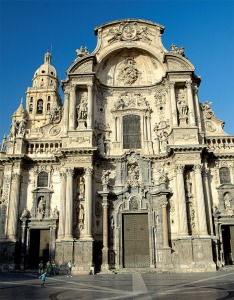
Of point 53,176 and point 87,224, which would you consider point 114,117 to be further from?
point 87,224

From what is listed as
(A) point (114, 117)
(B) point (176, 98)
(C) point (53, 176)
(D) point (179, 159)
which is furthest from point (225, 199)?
(C) point (53, 176)

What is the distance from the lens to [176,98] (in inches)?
1042

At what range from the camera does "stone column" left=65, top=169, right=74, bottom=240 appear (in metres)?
Result: 22.2

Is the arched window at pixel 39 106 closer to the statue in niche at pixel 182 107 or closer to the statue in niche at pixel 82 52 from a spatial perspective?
the statue in niche at pixel 82 52

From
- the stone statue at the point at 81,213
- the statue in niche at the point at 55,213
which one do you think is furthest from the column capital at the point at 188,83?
the statue in niche at the point at 55,213

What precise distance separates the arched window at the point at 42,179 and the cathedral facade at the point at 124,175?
81 millimetres

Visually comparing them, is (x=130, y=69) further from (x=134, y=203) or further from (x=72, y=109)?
(x=134, y=203)

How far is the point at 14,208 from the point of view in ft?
77.4

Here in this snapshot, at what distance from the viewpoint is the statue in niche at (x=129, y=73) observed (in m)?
28.7

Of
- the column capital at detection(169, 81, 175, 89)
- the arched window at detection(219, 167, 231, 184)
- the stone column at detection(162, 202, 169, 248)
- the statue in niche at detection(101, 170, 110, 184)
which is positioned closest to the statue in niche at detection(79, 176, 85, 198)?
the statue in niche at detection(101, 170, 110, 184)

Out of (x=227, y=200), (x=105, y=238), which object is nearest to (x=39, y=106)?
(x=105, y=238)

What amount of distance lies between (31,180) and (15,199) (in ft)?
6.73

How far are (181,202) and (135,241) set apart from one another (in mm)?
4473

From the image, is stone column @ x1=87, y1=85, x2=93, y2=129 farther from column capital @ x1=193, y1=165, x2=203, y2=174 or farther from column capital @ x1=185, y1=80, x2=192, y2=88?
column capital @ x1=193, y1=165, x2=203, y2=174
